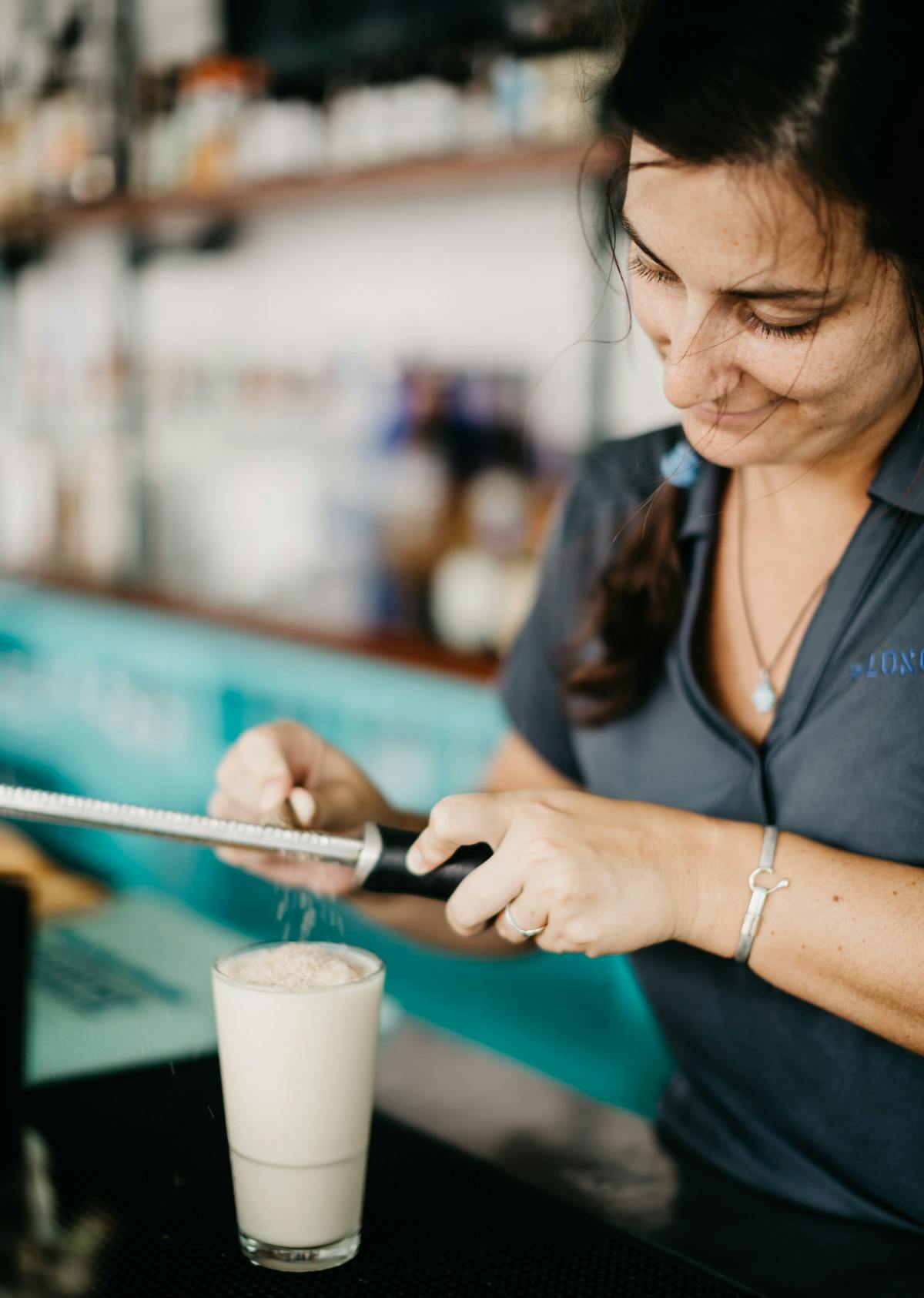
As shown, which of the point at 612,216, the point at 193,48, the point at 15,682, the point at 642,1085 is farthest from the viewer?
the point at 15,682

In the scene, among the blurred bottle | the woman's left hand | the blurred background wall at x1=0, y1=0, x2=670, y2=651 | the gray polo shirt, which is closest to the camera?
the woman's left hand

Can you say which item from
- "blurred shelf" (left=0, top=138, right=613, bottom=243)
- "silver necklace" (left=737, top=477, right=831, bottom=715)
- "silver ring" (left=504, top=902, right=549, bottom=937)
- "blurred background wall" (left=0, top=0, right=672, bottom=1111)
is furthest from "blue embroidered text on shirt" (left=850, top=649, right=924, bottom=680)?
"blurred background wall" (left=0, top=0, right=672, bottom=1111)

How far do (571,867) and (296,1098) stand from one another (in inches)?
8.8

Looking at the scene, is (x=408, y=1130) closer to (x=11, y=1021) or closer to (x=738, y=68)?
(x=11, y=1021)

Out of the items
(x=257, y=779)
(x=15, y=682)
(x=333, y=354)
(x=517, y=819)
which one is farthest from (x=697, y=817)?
(x=15, y=682)

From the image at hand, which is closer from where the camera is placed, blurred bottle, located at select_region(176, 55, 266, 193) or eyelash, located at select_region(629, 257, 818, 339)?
eyelash, located at select_region(629, 257, 818, 339)

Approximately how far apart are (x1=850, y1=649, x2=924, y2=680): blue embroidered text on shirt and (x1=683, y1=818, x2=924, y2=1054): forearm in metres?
0.15

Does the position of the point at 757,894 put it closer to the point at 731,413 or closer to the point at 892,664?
the point at 892,664

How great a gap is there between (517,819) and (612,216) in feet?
1.48

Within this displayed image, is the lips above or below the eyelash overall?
below

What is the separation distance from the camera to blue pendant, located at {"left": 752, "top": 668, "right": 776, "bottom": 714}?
1137mm

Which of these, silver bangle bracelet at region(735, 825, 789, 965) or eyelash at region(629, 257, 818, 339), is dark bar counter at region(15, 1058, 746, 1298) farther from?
eyelash at region(629, 257, 818, 339)

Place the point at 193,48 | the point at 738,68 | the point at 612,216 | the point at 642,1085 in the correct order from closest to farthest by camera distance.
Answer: the point at 738,68, the point at 612,216, the point at 642,1085, the point at 193,48

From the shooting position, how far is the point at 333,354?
10.6ft
